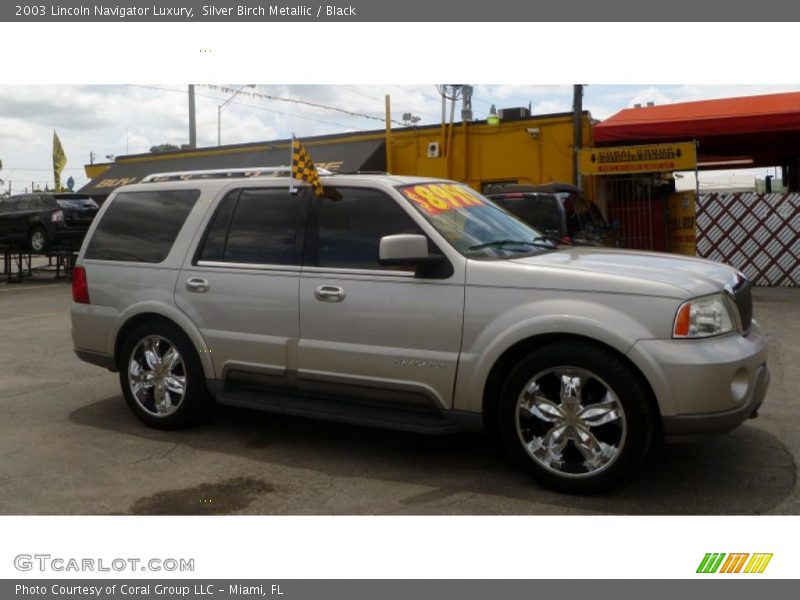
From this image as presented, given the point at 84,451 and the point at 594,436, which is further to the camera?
the point at 84,451

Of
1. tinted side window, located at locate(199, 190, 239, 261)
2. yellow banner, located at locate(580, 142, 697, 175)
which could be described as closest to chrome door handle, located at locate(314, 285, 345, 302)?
tinted side window, located at locate(199, 190, 239, 261)

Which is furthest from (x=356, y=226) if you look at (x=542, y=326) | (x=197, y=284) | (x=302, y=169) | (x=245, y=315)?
(x=542, y=326)

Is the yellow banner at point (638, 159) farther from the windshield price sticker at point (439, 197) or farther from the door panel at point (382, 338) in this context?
the door panel at point (382, 338)

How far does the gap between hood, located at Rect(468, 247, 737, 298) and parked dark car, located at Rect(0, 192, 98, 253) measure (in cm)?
1762

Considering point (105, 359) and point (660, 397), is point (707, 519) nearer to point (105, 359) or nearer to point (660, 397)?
point (660, 397)

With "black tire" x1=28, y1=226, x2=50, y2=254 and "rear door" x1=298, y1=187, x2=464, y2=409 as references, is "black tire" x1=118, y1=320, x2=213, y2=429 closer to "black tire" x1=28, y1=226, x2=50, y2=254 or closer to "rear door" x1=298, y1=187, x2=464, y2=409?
"rear door" x1=298, y1=187, x2=464, y2=409

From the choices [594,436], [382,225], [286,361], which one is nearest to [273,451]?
[286,361]

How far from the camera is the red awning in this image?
1479cm

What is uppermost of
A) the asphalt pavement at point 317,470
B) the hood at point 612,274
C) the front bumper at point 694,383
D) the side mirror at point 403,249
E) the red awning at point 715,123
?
the red awning at point 715,123

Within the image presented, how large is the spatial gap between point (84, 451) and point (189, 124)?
77.3 ft

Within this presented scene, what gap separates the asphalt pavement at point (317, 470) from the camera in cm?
411

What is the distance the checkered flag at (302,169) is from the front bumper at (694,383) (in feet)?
7.39

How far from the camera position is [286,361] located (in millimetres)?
4930

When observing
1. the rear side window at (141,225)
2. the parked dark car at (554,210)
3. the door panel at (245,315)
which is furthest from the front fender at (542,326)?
the parked dark car at (554,210)
